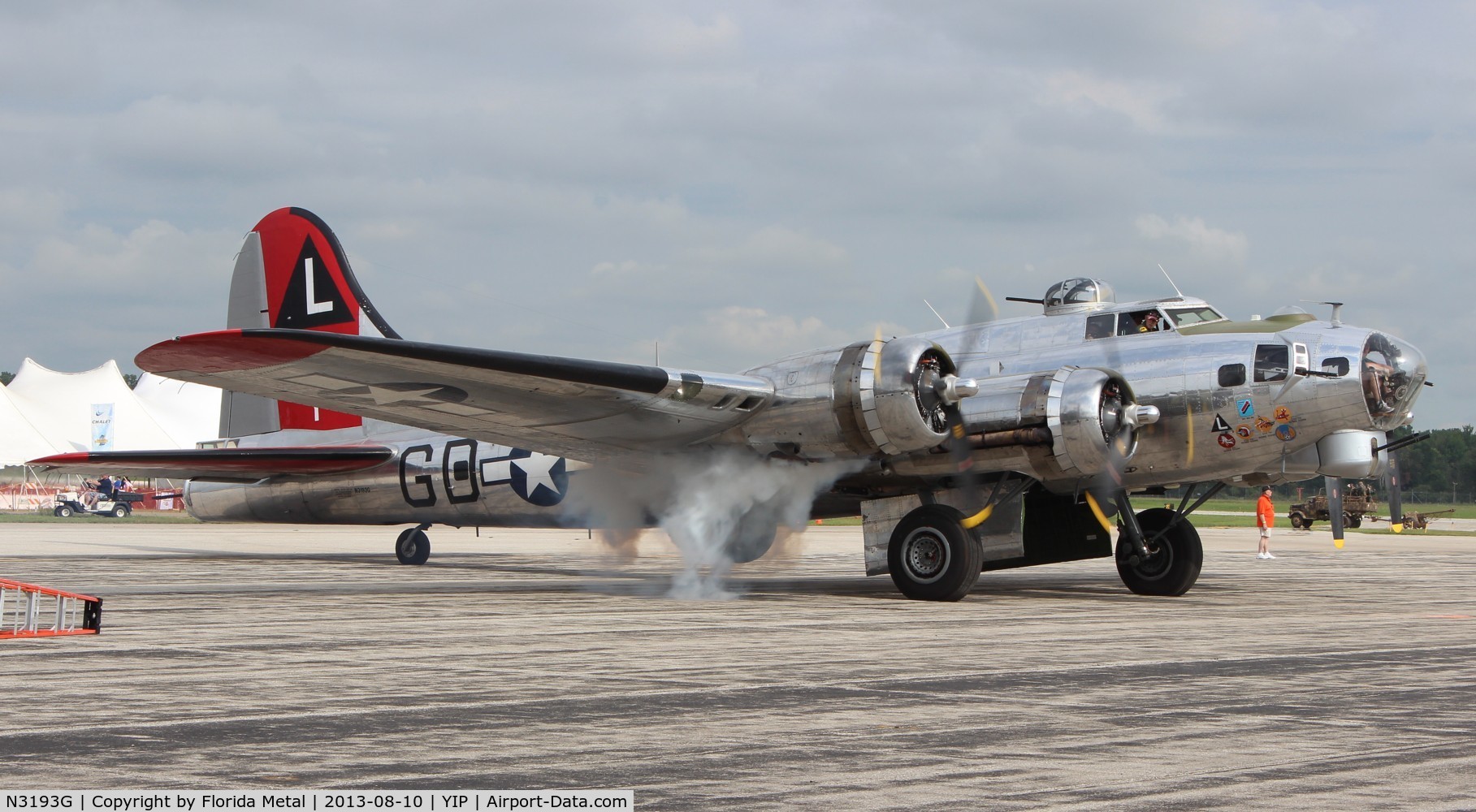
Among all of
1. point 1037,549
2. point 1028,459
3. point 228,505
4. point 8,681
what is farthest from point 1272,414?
point 228,505

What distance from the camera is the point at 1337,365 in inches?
535

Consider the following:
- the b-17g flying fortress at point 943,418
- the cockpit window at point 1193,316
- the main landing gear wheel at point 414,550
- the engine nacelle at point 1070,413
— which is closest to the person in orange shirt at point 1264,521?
the b-17g flying fortress at point 943,418

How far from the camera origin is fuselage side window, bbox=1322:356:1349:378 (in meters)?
13.6

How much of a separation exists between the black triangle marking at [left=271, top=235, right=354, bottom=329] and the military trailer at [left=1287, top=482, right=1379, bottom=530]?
142 ft

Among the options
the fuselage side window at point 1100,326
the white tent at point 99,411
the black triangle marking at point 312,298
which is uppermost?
the white tent at point 99,411

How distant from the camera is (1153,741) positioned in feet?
19.9

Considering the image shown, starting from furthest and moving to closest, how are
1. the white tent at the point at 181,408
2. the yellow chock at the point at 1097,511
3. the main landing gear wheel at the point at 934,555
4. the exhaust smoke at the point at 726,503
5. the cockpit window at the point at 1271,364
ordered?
the white tent at the point at 181,408 → the yellow chock at the point at 1097,511 → the exhaust smoke at the point at 726,503 → the main landing gear wheel at the point at 934,555 → the cockpit window at the point at 1271,364

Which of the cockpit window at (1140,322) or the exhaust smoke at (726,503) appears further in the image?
the exhaust smoke at (726,503)

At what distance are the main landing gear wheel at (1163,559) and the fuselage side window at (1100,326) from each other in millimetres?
2762

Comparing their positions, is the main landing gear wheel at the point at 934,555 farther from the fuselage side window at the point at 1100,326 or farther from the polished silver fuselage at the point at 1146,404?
the fuselage side window at the point at 1100,326

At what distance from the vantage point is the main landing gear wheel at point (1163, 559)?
15938 millimetres

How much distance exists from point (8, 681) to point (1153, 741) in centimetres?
647

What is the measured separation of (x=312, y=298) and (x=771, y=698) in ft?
55.1

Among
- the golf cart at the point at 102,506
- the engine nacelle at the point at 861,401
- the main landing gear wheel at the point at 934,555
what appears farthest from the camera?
the golf cart at the point at 102,506
